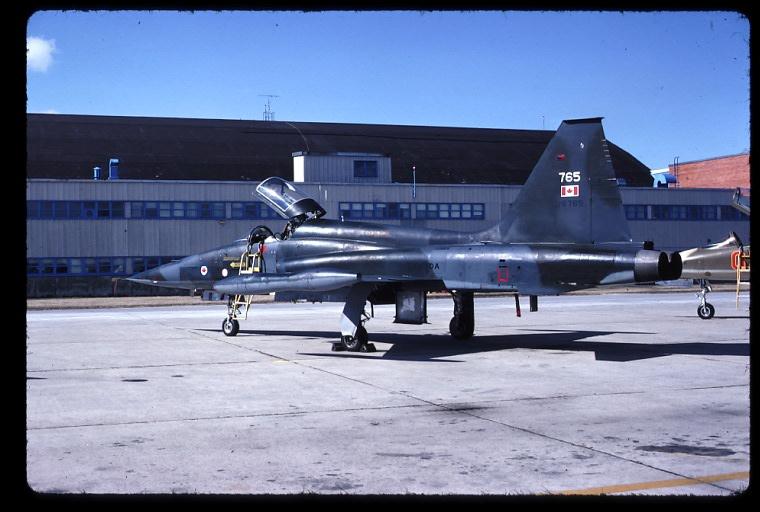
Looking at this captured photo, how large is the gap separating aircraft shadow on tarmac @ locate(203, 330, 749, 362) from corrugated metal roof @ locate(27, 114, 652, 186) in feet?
121

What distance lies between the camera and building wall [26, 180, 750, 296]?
48.0 m

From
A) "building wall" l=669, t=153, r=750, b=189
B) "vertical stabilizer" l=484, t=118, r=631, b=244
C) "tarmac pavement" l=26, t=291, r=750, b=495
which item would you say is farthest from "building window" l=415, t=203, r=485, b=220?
"vertical stabilizer" l=484, t=118, r=631, b=244

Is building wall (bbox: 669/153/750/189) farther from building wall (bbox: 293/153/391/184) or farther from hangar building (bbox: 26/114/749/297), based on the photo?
building wall (bbox: 293/153/391/184)

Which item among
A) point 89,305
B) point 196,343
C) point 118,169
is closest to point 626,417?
point 196,343

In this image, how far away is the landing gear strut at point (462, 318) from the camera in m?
21.1

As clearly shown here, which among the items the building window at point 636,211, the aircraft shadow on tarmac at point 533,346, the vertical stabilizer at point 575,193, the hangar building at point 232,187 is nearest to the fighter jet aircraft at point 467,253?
the vertical stabilizer at point 575,193

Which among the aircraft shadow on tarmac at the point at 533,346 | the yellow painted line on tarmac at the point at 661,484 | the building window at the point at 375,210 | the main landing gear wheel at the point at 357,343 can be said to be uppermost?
the building window at the point at 375,210

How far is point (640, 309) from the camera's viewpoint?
32969 mm

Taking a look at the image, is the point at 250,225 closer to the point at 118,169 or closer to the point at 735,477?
the point at 118,169

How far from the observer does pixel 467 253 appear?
17734 millimetres

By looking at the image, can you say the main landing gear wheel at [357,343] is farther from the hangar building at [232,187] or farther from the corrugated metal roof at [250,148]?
the corrugated metal roof at [250,148]

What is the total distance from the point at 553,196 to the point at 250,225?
117 feet

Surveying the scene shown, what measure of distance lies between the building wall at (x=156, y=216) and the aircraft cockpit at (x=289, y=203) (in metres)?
25.5

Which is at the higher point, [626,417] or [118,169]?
[118,169]
